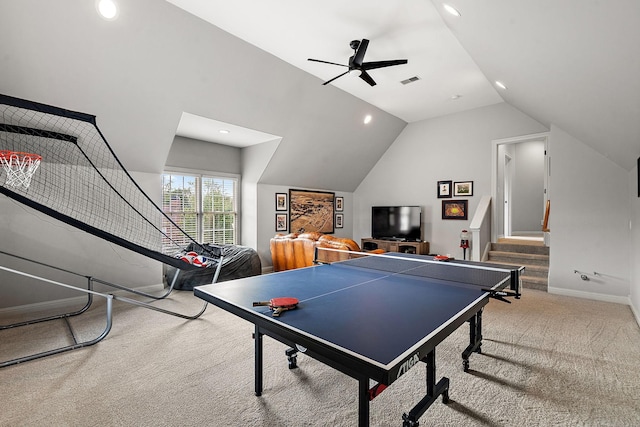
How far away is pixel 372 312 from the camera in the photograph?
1518 mm

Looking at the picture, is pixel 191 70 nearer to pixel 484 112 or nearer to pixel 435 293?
pixel 435 293

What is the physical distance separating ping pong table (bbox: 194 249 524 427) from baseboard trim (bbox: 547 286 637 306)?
9.94ft

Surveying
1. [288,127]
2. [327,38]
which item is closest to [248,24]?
[327,38]

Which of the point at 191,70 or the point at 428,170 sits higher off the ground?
the point at 191,70

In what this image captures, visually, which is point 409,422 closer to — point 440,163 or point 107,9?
point 107,9

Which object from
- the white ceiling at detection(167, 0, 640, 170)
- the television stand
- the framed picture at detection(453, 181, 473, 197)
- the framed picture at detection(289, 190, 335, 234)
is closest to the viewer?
the white ceiling at detection(167, 0, 640, 170)

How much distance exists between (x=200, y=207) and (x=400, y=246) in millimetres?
4423

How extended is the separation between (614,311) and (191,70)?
6172 mm

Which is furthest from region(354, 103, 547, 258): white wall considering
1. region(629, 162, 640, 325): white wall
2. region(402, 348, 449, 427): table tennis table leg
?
region(402, 348, 449, 427): table tennis table leg

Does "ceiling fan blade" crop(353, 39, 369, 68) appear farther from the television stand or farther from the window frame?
the television stand

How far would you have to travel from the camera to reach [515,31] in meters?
2.34

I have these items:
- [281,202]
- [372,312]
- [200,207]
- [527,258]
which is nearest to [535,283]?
[527,258]

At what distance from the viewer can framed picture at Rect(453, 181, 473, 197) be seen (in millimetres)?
6434

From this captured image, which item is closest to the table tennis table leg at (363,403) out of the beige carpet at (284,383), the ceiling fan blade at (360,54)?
the beige carpet at (284,383)
